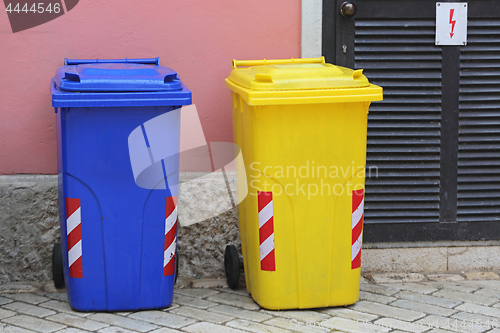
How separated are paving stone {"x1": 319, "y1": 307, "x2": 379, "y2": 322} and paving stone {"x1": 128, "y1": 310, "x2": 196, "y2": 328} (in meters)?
0.86

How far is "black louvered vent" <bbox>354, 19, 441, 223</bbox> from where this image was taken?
14.2 feet

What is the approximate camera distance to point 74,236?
3.50 metres

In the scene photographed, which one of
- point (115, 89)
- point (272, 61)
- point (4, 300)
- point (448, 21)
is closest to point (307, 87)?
point (272, 61)

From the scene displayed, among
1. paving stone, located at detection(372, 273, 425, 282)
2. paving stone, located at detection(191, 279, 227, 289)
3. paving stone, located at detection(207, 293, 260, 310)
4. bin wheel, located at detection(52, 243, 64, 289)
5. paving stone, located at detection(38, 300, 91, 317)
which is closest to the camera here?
paving stone, located at detection(38, 300, 91, 317)

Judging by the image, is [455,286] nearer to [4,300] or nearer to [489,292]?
[489,292]

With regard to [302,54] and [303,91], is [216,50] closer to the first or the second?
[302,54]

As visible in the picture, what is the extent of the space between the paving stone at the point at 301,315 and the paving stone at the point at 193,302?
388mm

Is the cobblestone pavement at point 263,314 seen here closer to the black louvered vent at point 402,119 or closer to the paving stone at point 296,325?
the paving stone at point 296,325

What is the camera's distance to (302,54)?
4352 mm

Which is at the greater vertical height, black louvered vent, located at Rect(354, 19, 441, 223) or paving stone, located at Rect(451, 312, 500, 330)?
black louvered vent, located at Rect(354, 19, 441, 223)

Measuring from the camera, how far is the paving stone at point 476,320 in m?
3.46

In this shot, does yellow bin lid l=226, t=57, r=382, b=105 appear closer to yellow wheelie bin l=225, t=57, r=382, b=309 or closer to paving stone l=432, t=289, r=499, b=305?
yellow wheelie bin l=225, t=57, r=382, b=309

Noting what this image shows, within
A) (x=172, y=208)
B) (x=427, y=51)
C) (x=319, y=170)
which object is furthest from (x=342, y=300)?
(x=427, y=51)

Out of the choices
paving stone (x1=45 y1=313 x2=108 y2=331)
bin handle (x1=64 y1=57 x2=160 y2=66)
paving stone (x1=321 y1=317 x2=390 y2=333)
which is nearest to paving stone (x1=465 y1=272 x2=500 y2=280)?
paving stone (x1=321 y1=317 x2=390 y2=333)
